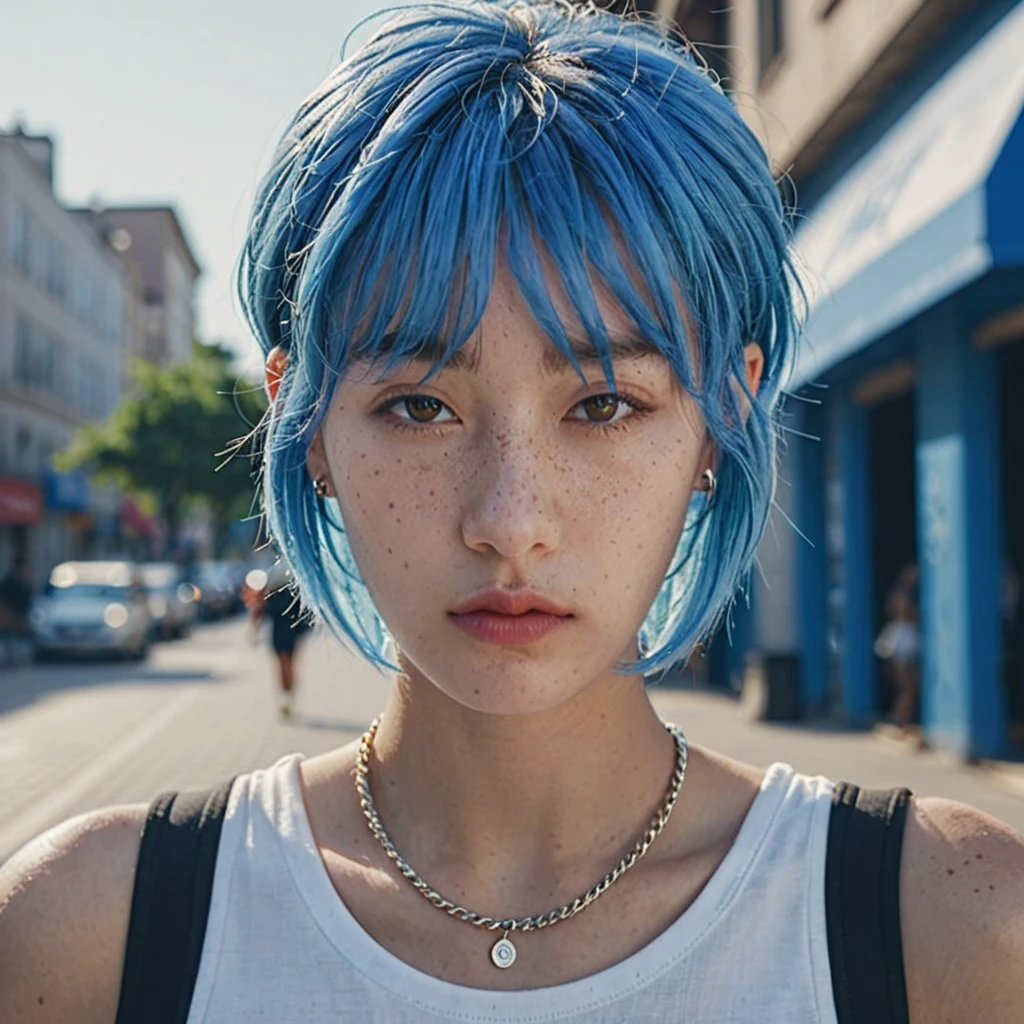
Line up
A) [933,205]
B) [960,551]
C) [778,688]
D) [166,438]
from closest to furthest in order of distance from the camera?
[933,205], [960,551], [778,688], [166,438]

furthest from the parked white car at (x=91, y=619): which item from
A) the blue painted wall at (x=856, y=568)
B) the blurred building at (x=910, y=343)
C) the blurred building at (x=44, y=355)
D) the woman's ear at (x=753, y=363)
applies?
the woman's ear at (x=753, y=363)

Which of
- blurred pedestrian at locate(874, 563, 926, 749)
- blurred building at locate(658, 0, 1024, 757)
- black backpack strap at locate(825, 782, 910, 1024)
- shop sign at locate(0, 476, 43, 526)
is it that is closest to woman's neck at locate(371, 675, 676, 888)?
black backpack strap at locate(825, 782, 910, 1024)

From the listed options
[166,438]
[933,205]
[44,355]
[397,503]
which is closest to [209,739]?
[933,205]

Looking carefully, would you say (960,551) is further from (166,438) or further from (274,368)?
(166,438)

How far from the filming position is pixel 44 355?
4516 centimetres

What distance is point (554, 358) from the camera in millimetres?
1466

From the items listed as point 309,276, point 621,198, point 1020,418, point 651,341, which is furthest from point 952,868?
point 1020,418

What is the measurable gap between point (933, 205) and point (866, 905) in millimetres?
8444

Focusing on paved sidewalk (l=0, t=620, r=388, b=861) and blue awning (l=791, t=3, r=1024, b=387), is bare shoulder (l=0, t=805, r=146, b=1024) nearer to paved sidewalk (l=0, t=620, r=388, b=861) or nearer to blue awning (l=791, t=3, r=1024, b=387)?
paved sidewalk (l=0, t=620, r=388, b=861)

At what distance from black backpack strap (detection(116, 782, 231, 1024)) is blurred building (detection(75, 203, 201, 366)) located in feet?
218

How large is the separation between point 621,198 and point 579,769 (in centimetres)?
65

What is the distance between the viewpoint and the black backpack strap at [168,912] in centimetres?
150

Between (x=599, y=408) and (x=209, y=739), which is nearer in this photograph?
(x=599, y=408)

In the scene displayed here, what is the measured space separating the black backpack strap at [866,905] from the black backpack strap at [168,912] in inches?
26.5
